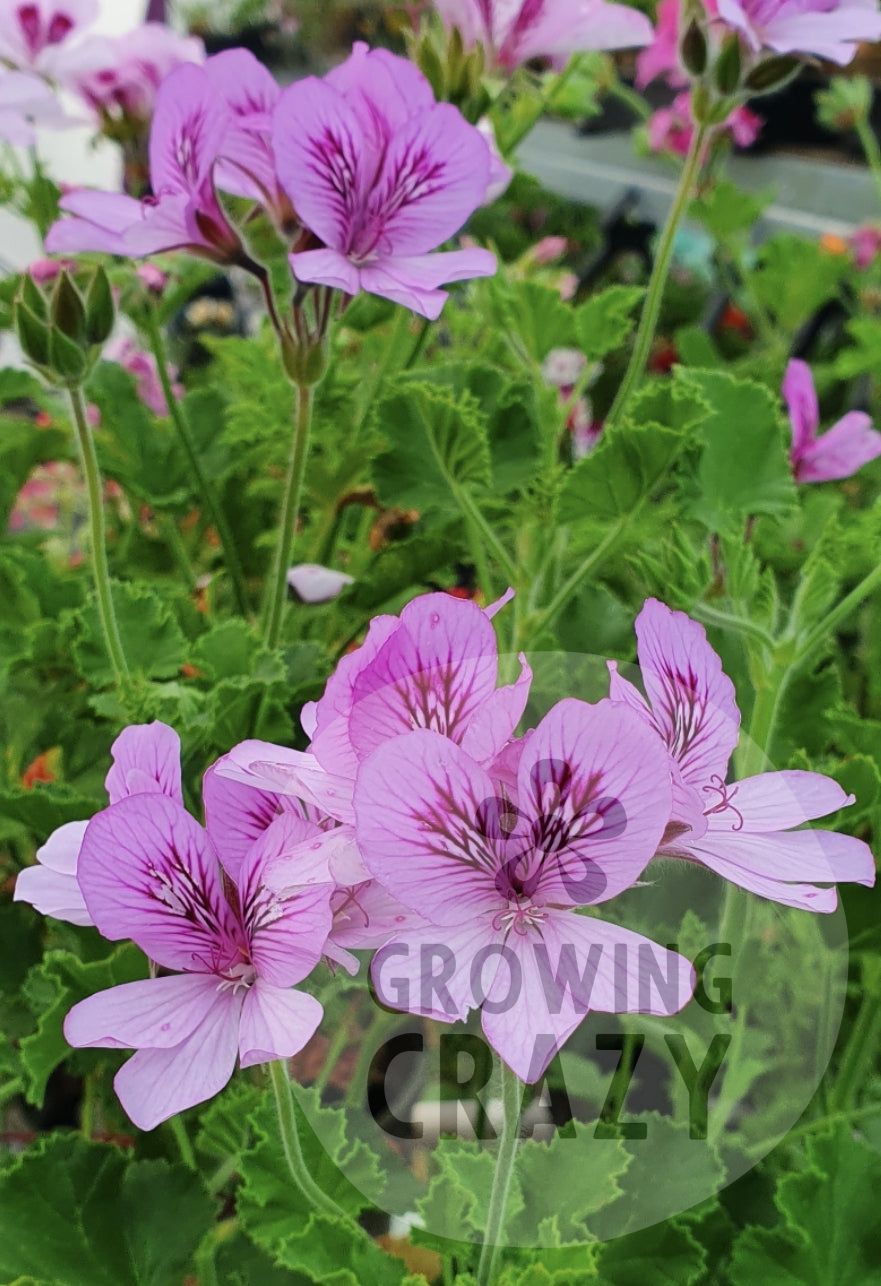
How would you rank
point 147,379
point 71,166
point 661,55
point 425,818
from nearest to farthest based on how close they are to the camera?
1. point 425,818
2. point 147,379
3. point 661,55
4. point 71,166

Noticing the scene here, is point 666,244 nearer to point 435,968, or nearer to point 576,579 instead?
point 576,579

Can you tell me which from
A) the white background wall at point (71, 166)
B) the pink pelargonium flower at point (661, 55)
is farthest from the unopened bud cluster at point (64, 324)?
the white background wall at point (71, 166)

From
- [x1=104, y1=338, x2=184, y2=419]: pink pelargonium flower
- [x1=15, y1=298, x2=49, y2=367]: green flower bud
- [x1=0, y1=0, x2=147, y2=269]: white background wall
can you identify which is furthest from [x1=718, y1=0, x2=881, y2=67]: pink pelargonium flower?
[x1=0, y1=0, x2=147, y2=269]: white background wall

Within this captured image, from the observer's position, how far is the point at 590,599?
24.9 inches

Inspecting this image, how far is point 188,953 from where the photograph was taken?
0.31 m

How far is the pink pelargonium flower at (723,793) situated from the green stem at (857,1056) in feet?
1.11

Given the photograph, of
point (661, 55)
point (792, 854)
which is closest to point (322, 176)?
point (792, 854)

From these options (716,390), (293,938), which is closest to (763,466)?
(716,390)

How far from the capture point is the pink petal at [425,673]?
0.91 ft

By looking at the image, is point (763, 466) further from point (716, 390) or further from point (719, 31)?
point (719, 31)

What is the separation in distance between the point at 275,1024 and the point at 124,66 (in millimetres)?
776

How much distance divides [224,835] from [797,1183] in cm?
33

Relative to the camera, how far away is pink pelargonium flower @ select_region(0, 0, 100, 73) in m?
0.82

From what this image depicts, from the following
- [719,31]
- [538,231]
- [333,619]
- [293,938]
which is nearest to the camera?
[293,938]
